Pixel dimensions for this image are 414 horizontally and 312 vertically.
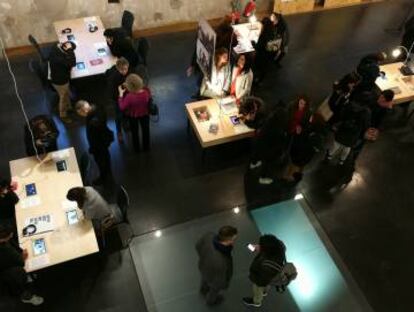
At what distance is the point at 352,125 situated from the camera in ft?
18.4

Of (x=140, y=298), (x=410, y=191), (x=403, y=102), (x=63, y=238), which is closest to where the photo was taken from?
(x=63, y=238)

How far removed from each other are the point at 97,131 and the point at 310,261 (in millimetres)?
3219

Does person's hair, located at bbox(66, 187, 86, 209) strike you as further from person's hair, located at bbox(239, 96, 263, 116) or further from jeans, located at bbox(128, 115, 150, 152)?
person's hair, located at bbox(239, 96, 263, 116)

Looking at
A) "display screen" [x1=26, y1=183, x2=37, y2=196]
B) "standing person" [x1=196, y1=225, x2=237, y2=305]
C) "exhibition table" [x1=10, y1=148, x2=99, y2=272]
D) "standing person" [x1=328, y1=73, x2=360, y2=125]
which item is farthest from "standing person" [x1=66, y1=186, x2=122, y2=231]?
"standing person" [x1=328, y1=73, x2=360, y2=125]

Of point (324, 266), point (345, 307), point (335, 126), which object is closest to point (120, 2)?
point (335, 126)

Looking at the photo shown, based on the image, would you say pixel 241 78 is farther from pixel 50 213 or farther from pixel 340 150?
pixel 50 213

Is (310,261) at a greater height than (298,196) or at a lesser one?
lesser

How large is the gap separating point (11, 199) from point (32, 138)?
0.77 metres

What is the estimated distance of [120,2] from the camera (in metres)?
7.94

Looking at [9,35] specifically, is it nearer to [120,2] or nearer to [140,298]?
[120,2]

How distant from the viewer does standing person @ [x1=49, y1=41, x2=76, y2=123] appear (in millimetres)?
6051

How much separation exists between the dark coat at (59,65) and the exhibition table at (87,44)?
29 cm

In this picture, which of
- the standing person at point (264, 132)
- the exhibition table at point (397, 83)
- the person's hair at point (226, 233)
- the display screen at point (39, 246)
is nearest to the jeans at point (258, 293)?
the person's hair at point (226, 233)

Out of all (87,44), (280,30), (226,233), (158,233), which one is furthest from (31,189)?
(280,30)
